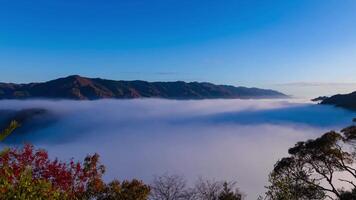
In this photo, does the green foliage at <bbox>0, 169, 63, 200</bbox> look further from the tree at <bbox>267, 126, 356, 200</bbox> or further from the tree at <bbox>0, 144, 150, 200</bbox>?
the tree at <bbox>267, 126, 356, 200</bbox>

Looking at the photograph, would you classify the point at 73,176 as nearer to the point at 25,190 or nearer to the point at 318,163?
the point at 25,190

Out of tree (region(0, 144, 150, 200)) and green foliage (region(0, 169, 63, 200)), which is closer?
green foliage (region(0, 169, 63, 200))

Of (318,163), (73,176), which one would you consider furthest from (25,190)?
(318,163)

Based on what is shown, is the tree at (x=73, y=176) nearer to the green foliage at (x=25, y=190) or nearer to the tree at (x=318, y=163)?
the green foliage at (x=25, y=190)

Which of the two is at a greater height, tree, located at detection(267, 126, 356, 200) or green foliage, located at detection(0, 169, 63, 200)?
green foliage, located at detection(0, 169, 63, 200)

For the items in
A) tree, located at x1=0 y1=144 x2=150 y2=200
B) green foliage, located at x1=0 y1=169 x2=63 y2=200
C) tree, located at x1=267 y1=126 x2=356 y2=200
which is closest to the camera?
green foliage, located at x1=0 y1=169 x2=63 y2=200

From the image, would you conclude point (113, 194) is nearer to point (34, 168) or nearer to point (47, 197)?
point (34, 168)

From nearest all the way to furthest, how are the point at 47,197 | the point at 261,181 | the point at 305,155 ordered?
1. the point at 47,197
2. the point at 305,155
3. the point at 261,181

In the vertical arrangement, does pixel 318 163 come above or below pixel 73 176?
above

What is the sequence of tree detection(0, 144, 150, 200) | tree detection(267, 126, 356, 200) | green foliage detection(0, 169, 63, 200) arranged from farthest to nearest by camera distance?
tree detection(267, 126, 356, 200), tree detection(0, 144, 150, 200), green foliage detection(0, 169, 63, 200)

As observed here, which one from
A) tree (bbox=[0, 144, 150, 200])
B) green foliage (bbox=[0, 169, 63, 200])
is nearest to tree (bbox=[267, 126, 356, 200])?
tree (bbox=[0, 144, 150, 200])

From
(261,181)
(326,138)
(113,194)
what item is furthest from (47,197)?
(261,181)
